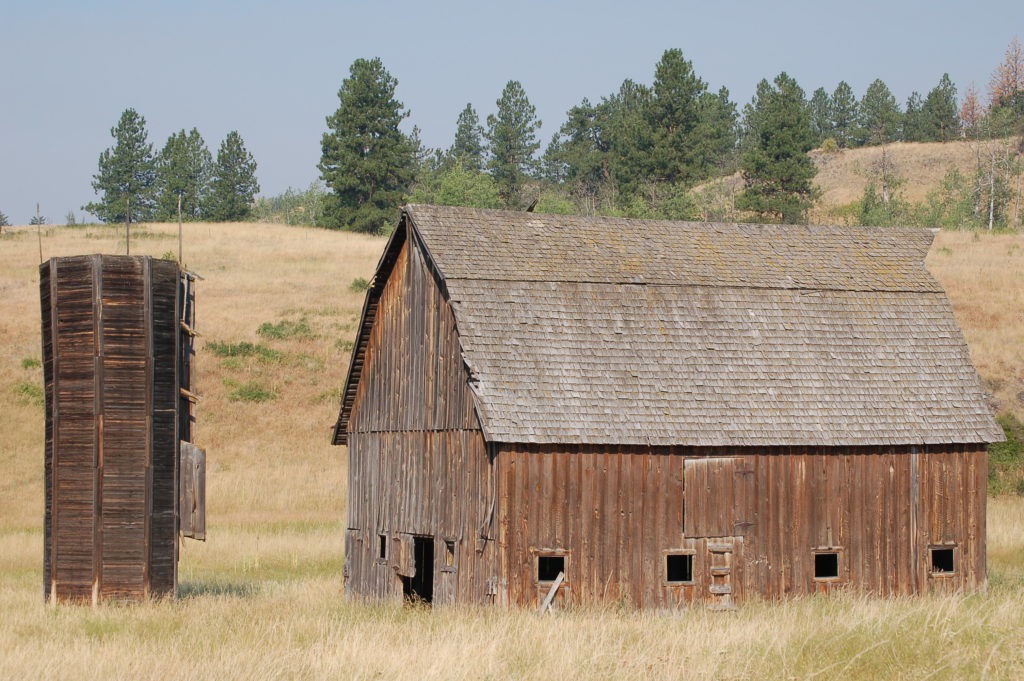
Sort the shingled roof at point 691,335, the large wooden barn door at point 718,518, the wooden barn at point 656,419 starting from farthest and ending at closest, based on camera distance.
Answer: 1. the large wooden barn door at point 718,518
2. the shingled roof at point 691,335
3. the wooden barn at point 656,419

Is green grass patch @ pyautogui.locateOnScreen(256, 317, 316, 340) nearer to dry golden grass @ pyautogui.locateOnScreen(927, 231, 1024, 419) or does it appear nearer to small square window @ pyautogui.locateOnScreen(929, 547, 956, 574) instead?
dry golden grass @ pyautogui.locateOnScreen(927, 231, 1024, 419)

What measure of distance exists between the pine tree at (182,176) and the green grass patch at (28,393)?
5841 centimetres

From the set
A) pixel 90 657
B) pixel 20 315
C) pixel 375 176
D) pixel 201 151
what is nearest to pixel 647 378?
pixel 90 657

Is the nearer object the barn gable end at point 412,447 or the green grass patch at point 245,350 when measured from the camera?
the barn gable end at point 412,447

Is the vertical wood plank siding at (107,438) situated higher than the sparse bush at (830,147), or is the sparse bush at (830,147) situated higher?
the sparse bush at (830,147)

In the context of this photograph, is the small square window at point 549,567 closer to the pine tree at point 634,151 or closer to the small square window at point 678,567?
the small square window at point 678,567

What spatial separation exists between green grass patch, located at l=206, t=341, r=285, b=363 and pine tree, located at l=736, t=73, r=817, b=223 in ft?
109

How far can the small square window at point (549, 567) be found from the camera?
22062 millimetres

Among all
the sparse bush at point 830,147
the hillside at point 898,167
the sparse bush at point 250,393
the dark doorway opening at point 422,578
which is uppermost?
the sparse bush at point 830,147

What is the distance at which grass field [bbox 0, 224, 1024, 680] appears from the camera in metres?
14.8

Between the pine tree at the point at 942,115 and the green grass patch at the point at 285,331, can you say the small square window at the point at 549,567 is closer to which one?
the green grass patch at the point at 285,331

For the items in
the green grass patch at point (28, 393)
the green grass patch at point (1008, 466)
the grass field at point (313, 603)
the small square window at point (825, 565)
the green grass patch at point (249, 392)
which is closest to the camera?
the grass field at point (313, 603)

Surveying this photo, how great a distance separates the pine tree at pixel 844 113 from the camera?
482 feet

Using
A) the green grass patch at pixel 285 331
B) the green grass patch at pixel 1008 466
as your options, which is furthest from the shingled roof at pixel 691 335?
the green grass patch at pixel 285 331
